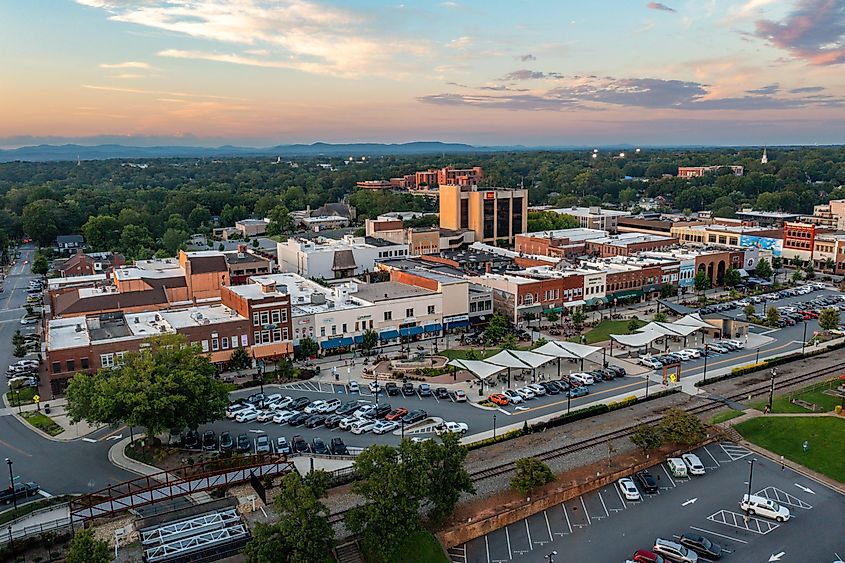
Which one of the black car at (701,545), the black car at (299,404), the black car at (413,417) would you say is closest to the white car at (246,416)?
the black car at (299,404)

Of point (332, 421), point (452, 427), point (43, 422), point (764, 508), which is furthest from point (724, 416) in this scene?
point (43, 422)

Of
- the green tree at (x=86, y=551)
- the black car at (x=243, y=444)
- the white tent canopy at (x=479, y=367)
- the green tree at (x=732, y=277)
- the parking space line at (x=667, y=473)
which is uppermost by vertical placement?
the green tree at (x=86, y=551)

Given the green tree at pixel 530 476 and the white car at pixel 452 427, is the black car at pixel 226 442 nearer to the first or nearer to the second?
the white car at pixel 452 427

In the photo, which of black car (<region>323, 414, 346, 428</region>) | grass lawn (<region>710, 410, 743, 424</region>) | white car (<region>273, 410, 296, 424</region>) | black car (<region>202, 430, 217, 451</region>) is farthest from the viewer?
white car (<region>273, 410, 296, 424</region>)

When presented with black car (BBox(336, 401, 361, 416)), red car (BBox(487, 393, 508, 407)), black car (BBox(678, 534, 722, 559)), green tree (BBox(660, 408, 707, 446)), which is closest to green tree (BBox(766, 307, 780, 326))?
green tree (BBox(660, 408, 707, 446))

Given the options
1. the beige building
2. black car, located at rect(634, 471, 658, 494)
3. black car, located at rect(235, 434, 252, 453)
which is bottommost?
black car, located at rect(634, 471, 658, 494)

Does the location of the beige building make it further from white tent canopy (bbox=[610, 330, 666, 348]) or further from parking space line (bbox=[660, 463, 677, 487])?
parking space line (bbox=[660, 463, 677, 487])

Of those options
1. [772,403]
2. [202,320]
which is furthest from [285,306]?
[772,403]

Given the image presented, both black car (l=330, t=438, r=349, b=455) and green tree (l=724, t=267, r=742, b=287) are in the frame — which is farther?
green tree (l=724, t=267, r=742, b=287)
